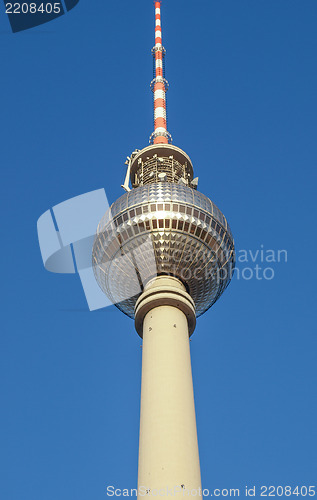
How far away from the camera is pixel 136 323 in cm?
3669

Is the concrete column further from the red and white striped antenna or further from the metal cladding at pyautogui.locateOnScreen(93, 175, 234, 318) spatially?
the red and white striped antenna

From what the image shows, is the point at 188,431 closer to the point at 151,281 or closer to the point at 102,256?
the point at 151,281

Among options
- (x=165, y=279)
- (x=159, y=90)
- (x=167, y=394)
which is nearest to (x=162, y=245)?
(x=165, y=279)

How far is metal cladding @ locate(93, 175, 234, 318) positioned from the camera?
38344 millimetres

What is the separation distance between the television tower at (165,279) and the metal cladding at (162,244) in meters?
0.06

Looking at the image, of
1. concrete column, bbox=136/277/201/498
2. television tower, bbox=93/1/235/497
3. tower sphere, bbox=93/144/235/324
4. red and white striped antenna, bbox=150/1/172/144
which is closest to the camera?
concrete column, bbox=136/277/201/498

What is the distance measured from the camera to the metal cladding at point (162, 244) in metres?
38.3

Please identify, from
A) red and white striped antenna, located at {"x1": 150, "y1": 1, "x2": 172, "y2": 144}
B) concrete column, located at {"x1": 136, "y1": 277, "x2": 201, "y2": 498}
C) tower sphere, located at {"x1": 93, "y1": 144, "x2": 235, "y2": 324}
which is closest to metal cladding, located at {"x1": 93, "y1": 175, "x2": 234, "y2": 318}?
tower sphere, located at {"x1": 93, "y1": 144, "x2": 235, "y2": 324}

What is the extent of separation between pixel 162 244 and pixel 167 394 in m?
10.5

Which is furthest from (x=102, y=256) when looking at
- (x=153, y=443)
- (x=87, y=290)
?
(x=153, y=443)

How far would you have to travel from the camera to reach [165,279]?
37.5 meters

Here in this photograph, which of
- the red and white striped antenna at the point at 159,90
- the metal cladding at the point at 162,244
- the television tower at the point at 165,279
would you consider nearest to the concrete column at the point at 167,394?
the television tower at the point at 165,279

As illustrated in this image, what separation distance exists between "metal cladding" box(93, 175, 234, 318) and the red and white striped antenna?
1192cm

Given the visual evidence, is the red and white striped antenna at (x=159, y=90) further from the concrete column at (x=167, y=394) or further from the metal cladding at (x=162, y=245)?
the concrete column at (x=167, y=394)
